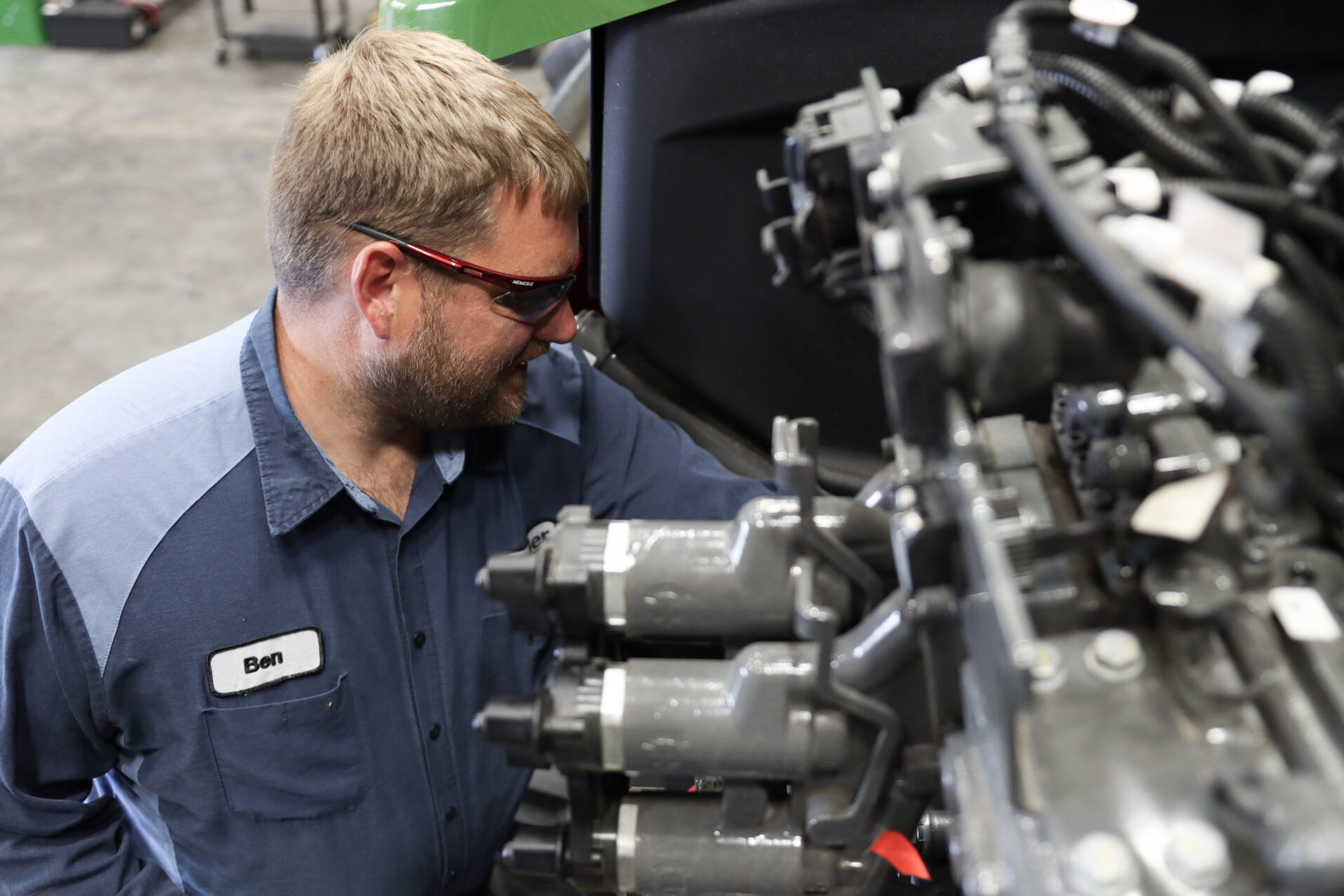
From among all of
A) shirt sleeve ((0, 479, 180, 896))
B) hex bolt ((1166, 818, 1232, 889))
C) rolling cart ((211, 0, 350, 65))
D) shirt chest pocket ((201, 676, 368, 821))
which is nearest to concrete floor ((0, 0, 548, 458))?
rolling cart ((211, 0, 350, 65))

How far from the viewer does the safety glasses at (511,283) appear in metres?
1.15

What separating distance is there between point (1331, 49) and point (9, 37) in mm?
5747

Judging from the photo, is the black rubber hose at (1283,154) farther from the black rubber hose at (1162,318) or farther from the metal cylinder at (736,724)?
the metal cylinder at (736,724)

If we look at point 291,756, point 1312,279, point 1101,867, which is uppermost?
point 1312,279

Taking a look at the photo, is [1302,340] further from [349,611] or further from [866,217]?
[349,611]

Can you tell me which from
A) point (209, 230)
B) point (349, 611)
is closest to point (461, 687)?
point (349, 611)

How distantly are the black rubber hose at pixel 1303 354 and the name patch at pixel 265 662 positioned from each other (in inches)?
36.6

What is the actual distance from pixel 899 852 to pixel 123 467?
82cm

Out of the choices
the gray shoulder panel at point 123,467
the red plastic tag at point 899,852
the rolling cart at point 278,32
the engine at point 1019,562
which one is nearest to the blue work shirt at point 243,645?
the gray shoulder panel at point 123,467

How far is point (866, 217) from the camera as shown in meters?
0.78

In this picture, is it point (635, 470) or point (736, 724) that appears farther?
point (635, 470)

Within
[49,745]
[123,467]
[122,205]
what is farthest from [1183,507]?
[122,205]

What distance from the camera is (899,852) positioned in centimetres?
87

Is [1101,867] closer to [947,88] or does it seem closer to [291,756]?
[947,88]
